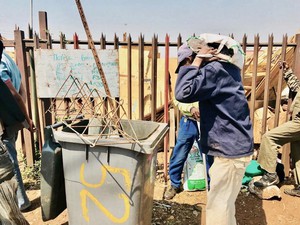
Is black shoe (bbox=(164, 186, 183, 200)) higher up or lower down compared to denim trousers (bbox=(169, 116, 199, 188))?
lower down

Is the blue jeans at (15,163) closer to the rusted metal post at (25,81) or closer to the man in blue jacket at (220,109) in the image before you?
the rusted metal post at (25,81)

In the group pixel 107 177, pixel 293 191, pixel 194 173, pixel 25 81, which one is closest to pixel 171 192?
pixel 194 173

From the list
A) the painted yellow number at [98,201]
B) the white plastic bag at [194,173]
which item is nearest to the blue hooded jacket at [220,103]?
the painted yellow number at [98,201]

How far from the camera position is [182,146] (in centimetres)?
367

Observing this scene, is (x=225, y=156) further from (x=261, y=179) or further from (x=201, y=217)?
(x=261, y=179)

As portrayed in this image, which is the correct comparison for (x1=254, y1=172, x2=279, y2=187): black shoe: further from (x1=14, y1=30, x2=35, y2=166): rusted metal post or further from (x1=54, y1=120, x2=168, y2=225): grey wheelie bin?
(x1=14, y1=30, x2=35, y2=166): rusted metal post

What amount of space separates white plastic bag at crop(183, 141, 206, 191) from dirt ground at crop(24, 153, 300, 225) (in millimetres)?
84

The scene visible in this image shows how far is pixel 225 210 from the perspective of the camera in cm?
231

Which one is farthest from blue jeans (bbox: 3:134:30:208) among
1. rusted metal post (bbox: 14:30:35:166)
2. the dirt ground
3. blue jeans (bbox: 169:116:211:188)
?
blue jeans (bbox: 169:116:211:188)

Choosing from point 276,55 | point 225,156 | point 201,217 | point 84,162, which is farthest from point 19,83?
point 276,55

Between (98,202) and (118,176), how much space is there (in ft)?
0.98

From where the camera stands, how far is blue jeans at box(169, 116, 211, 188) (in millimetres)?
3621

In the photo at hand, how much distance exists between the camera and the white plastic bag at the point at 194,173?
12.7 ft

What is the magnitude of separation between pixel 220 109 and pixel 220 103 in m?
0.05
